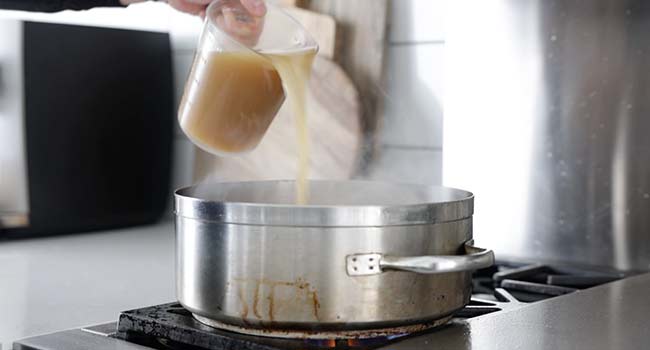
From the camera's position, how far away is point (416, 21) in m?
1.86

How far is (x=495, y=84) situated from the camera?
158cm

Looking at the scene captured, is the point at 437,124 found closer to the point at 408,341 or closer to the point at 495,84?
the point at 495,84

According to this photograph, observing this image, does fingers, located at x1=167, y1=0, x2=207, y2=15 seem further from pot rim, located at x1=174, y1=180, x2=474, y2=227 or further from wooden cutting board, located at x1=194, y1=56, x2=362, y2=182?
wooden cutting board, located at x1=194, y1=56, x2=362, y2=182

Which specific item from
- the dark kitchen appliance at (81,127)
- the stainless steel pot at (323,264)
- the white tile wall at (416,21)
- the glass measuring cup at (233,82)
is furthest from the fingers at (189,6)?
the dark kitchen appliance at (81,127)

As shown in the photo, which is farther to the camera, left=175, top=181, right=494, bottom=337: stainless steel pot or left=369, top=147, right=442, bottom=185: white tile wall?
left=369, top=147, right=442, bottom=185: white tile wall

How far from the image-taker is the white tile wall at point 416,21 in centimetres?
182

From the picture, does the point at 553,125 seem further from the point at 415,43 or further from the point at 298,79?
the point at 298,79

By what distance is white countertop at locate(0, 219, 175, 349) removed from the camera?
1233 mm

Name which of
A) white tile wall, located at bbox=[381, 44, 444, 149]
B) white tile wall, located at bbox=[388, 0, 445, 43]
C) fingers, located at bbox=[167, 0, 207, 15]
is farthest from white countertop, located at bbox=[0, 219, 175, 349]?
white tile wall, located at bbox=[388, 0, 445, 43]

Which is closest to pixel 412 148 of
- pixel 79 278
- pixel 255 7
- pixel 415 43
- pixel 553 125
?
pixel 415 43

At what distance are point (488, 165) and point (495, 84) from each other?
14 cm

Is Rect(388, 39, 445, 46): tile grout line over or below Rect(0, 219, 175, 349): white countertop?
over

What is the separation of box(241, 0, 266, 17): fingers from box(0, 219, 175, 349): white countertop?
452mm

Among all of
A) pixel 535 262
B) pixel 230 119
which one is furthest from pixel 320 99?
pixel 230 119
